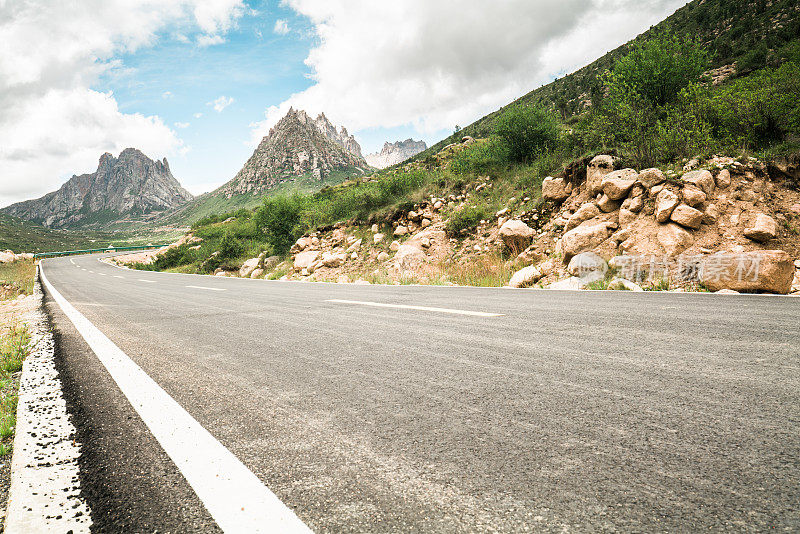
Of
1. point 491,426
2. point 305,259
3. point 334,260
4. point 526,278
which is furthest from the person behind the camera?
point 305,259

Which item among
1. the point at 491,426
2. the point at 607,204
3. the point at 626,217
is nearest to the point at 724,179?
the point at 626,217

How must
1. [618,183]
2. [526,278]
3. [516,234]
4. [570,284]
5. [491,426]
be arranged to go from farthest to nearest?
[516,234] < [618,183] < [526,278] < [570,284] < [491,426]

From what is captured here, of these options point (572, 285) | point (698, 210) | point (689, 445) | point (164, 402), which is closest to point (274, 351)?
point (164, 402)

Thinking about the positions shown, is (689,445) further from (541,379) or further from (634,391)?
(541,379)

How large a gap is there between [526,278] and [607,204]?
3.08 m

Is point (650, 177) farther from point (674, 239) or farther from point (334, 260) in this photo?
point (334, 260)

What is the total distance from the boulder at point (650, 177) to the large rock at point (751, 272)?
9.50 ft

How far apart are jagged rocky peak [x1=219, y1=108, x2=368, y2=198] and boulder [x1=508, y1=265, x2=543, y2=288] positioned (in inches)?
5961

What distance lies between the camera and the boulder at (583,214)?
9.25 metres

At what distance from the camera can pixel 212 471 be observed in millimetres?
1389

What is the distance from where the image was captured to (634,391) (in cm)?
187

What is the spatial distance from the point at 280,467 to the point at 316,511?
0.34 m

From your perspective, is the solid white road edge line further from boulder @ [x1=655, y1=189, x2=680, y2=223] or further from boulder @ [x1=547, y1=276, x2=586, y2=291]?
boulder @ [x1=655, y1=189, x2=680, y2=223]

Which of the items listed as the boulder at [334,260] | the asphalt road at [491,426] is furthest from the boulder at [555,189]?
the boulder at [334,260]
